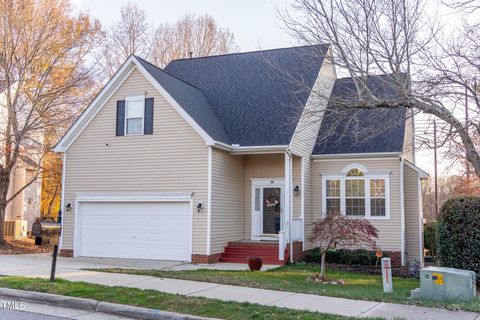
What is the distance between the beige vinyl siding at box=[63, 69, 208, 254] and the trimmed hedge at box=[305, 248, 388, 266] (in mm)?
4311

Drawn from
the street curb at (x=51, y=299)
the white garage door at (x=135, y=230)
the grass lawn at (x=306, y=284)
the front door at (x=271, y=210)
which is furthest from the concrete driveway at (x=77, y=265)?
the front door at (x=271, y=210)

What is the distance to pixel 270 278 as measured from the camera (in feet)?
40.5

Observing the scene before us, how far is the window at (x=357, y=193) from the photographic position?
18141 millimetres

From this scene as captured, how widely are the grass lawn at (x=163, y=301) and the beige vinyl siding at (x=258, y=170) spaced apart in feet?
29.5

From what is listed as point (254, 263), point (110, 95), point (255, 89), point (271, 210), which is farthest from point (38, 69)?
point (254, 263)

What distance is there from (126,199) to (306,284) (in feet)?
25.9

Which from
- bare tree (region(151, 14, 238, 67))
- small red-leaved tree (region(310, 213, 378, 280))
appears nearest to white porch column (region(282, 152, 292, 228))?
small red-leaved tree (region(310, 213, 378, 280))

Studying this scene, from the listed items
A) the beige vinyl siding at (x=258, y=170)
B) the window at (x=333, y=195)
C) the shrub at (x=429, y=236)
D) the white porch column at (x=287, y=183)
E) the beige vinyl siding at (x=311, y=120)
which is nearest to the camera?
the white porch column at (x=287, y=183)

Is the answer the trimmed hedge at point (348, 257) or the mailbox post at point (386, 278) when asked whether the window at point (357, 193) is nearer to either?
the trimmed hedge at point (348, 257)

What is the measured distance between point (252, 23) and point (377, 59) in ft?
15.9

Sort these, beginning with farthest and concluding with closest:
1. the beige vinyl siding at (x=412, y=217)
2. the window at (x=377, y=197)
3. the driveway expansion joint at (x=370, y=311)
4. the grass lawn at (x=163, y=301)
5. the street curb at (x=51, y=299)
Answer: the beige vinyl siding at (x=412, y=217) < the window at (x=377, y=197) < the street curb at (x=51, y=299) < the driveway expansion joint at (x=370, y=311) < the grass lawn at (x=163, y=301)

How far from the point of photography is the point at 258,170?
60.7ft

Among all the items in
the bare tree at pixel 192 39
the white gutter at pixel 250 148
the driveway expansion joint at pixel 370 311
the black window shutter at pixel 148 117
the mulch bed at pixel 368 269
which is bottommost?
the mulch bed at pixel 368 269

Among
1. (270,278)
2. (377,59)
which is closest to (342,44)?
(377,59)
